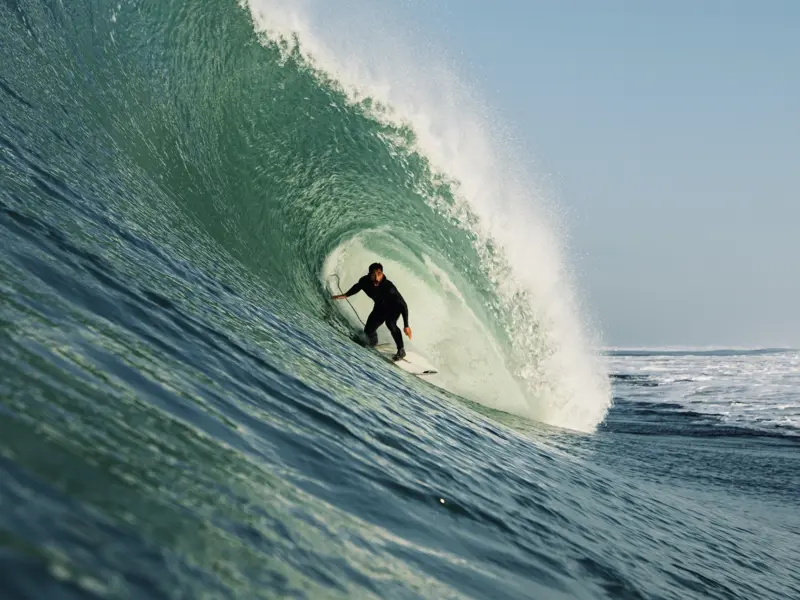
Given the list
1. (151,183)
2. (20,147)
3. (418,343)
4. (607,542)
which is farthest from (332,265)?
(607,542)

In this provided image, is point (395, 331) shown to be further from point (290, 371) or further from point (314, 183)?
point (290, 371)

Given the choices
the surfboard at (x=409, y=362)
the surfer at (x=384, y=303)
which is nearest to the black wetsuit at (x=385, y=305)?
the surfer at (x=384, y=303)

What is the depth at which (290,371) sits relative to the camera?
5.23 metres

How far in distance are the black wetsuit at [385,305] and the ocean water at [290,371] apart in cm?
46

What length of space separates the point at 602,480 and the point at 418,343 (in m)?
4.65

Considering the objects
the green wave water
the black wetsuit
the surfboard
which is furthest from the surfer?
the green wave water

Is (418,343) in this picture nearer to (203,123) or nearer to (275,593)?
(203,123)

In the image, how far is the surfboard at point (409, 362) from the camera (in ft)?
31.7

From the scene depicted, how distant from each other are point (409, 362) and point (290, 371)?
4718mm

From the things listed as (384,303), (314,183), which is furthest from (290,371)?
(314,183)

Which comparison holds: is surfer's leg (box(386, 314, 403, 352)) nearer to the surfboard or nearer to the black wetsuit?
the black wetsuit

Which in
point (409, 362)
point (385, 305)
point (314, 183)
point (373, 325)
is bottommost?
point (409, 362)

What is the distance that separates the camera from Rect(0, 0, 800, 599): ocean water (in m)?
2.37

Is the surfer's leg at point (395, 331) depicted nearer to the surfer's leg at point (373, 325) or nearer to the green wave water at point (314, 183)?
the surfer's leg at point (373, 325)
